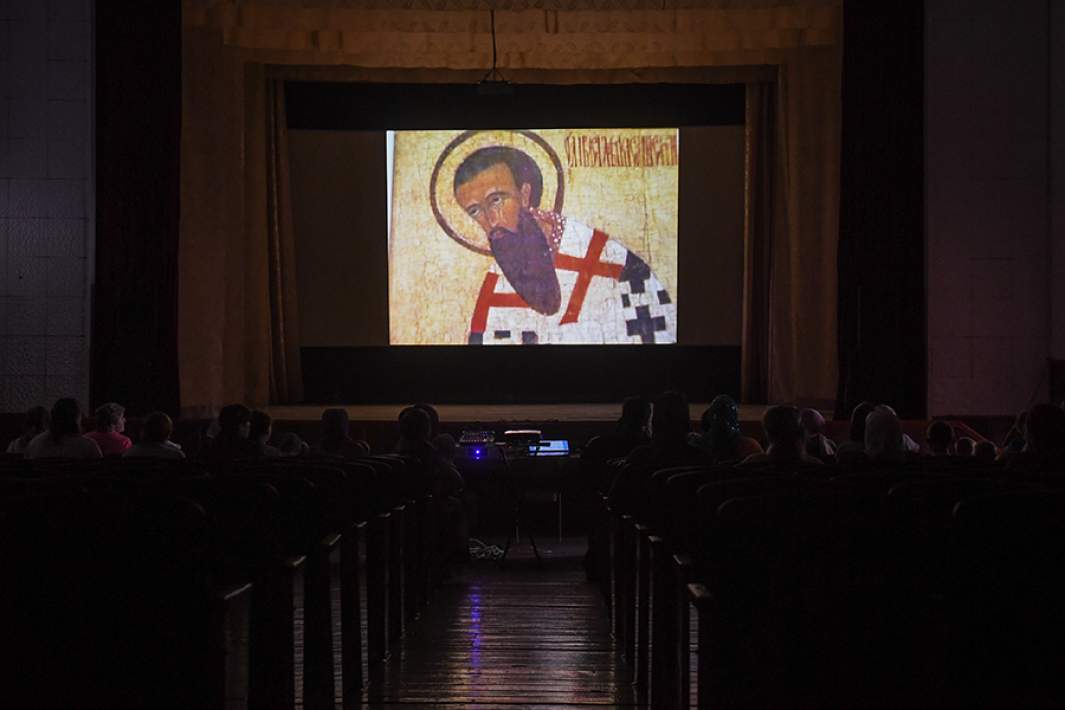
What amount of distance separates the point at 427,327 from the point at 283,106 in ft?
9.69

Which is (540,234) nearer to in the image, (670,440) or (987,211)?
(987,211)

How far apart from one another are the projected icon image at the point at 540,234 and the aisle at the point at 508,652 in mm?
6246

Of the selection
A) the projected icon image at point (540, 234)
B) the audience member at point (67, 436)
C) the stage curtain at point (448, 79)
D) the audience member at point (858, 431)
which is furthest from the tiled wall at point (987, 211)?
the audience member at point (67, 436)

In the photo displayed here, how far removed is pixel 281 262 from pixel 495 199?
2.65m

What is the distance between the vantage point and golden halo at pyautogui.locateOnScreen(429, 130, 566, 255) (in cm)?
1379

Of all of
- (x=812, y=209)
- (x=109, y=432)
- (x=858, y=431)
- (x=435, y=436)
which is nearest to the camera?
(x=858, y=431)

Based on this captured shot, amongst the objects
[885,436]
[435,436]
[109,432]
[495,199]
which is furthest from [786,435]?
[495,199]

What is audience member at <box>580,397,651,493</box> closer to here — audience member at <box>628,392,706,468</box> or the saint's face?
audience member at <box>628,392,706,468</box>

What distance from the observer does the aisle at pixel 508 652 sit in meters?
4.53

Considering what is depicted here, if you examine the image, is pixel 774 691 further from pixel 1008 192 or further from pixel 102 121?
pixel 102 121

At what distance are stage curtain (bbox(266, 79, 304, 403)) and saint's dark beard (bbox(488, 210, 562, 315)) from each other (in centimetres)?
247

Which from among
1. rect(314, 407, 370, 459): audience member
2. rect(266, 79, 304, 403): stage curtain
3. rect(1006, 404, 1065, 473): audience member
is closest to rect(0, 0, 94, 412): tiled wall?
rect(266, 79, 304, 403): stage curtain

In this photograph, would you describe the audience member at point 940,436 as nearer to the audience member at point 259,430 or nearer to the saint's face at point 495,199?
the audience member at point 259,430

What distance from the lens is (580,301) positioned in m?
13.8
